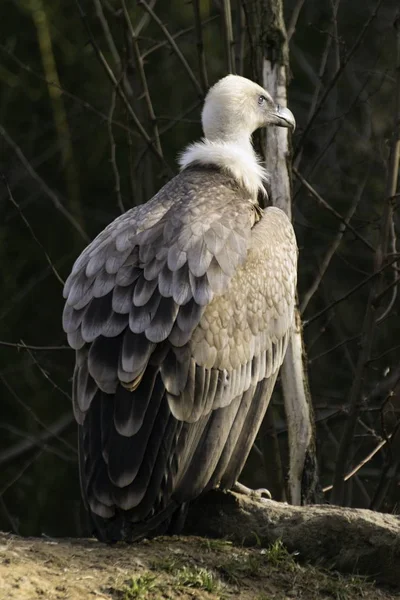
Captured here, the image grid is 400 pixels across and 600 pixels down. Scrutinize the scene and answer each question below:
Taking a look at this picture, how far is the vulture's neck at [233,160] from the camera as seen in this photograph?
6.45 meters

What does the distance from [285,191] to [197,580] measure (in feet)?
10.1

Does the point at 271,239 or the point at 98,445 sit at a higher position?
the point at 271,239

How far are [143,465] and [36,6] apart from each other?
23.9 ft

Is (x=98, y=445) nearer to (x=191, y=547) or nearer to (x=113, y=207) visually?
(x=191, y=547)

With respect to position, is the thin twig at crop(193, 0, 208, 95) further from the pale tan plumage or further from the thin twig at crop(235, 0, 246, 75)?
the pale tan plumage

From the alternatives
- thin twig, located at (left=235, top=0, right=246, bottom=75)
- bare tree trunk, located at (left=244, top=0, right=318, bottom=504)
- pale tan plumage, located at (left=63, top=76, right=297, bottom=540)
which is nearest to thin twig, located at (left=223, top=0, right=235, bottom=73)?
bare tree trunk, located at (left=244, top=0, right=318, bottom=504)

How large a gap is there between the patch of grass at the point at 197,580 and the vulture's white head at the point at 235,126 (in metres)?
2.32

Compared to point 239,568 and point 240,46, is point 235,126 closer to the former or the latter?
point 240,46

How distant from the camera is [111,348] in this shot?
5.18 metres

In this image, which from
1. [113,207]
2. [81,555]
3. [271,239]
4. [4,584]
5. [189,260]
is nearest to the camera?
[4,584]

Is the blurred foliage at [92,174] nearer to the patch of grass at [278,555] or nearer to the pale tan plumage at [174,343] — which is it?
the pale tan plumage at [174,343]

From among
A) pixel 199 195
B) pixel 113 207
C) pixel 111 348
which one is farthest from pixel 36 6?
pixel 111 348

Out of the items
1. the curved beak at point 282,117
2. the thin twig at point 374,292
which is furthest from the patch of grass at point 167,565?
the curved beak at point 282,117

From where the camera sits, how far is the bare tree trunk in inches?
274
